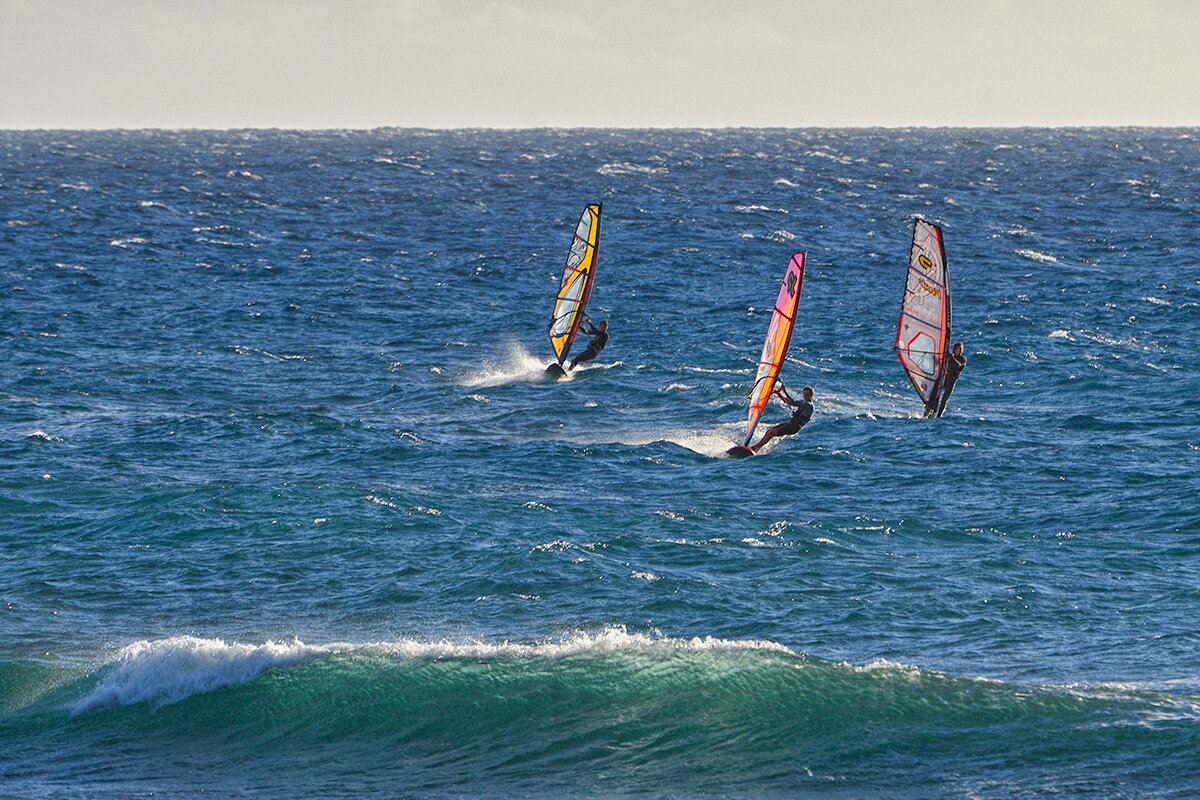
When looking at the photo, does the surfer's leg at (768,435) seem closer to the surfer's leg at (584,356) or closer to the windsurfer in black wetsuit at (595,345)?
the windsurfer in black wetsuit at (595,345)

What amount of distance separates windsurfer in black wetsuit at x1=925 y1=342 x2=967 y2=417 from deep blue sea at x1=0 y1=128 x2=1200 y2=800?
19.6 inches

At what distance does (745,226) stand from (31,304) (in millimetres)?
34182

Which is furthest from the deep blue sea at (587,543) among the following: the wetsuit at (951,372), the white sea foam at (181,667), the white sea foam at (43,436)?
the wetsuit at (951,372)

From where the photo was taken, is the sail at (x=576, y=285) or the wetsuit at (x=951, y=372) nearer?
the wetsuit at (x=951, y=372)

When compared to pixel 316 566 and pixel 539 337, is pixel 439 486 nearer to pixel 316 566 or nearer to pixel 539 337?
pixel 316 566

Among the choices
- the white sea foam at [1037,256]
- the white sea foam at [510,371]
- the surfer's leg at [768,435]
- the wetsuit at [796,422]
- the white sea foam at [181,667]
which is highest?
the white sea foam at [1037,256]

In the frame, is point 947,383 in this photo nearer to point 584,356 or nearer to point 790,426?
point 790,426

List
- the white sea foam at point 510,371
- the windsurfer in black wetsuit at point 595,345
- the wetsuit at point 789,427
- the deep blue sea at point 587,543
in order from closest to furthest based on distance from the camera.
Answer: the deep blue sea at point 587,543 < the wetsuit at point 789,427 < the white sea foam at point 510,371 < the windsurfer in black wetsuit at point 595,345

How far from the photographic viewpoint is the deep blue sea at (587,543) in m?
13.4

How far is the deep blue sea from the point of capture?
44.0ft

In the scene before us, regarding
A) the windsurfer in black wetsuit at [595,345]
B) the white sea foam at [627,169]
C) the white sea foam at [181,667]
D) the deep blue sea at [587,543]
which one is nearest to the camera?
the deep blue sea at [587,543]

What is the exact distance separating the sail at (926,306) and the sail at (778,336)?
290cm

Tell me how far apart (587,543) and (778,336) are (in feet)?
20.0

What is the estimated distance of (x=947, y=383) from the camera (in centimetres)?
2691
